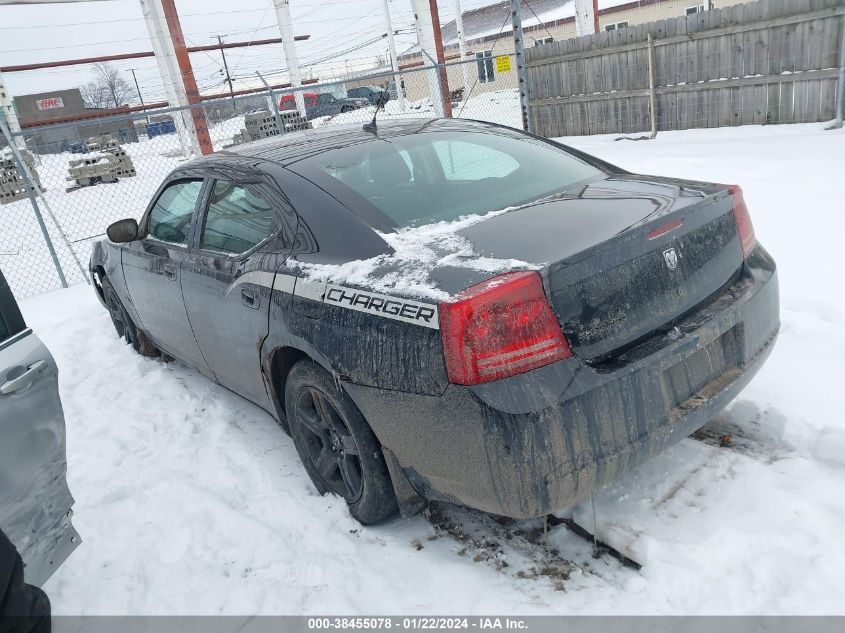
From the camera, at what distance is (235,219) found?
3141mm

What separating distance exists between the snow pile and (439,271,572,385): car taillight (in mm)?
84

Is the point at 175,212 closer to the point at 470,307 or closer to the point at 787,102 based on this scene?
the point at 470,307

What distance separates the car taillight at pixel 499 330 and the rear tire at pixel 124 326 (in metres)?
3.68

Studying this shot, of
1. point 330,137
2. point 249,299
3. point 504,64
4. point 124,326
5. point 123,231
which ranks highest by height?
point 504,64

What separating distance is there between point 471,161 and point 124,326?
3.62 m

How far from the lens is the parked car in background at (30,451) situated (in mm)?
1914

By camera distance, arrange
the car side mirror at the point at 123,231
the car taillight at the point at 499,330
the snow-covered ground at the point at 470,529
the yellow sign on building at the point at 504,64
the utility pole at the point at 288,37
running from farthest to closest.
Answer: the utility pole at the point at 288,37, the yellow sign on building at the point at 504,64, the car side mirror at the point at 123,231, the snow-covered ground at the point at 470,529, the car taillight at the point at 499,330

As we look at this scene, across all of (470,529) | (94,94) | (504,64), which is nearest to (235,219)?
(470,529)

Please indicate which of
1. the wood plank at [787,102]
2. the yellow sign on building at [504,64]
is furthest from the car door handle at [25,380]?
the wood plank at [787,102]

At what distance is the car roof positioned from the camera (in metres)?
A: 3.11

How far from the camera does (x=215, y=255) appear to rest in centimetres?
320

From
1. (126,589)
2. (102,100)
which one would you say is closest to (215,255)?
(126,589)

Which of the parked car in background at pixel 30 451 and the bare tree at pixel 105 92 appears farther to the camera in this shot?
the bare tree at pixel 105 92

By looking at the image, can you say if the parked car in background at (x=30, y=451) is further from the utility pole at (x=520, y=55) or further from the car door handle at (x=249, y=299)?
the utility pole at (x=520, y=55)
